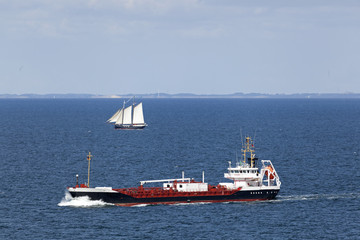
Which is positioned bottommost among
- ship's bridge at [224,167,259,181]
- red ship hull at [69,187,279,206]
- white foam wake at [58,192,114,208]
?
white foam wake at [58,192,114,208]

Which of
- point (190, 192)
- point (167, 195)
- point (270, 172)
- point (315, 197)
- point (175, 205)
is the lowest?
point (175, 205)

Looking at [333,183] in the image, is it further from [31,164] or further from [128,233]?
[31,164]

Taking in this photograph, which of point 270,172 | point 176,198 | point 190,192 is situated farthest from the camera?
point 270,172

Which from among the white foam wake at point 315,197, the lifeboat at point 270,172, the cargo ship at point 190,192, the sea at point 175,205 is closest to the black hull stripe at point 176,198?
the cargo ship at point 190,192

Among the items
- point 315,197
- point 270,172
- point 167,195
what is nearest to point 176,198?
point 167,195

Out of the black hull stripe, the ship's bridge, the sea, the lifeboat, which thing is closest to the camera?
the sea

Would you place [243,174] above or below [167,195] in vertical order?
above

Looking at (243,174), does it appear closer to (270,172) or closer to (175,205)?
(270,172)

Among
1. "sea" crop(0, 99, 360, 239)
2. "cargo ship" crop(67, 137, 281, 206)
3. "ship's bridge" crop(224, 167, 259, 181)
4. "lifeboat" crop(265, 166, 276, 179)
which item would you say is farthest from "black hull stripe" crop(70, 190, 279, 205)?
"lifeboat" crop(265, 166, 276, 179)

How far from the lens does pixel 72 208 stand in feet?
305

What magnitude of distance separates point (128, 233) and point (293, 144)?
108859 millimetres

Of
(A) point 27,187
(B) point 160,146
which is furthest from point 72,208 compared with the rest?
(B) point 160,146

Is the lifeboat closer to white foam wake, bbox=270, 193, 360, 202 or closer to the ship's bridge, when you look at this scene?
the ship's bridge

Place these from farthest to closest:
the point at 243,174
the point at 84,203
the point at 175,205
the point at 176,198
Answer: the point at 243,174
the point at 176,198
the point at 175,205
the point at 84,203
